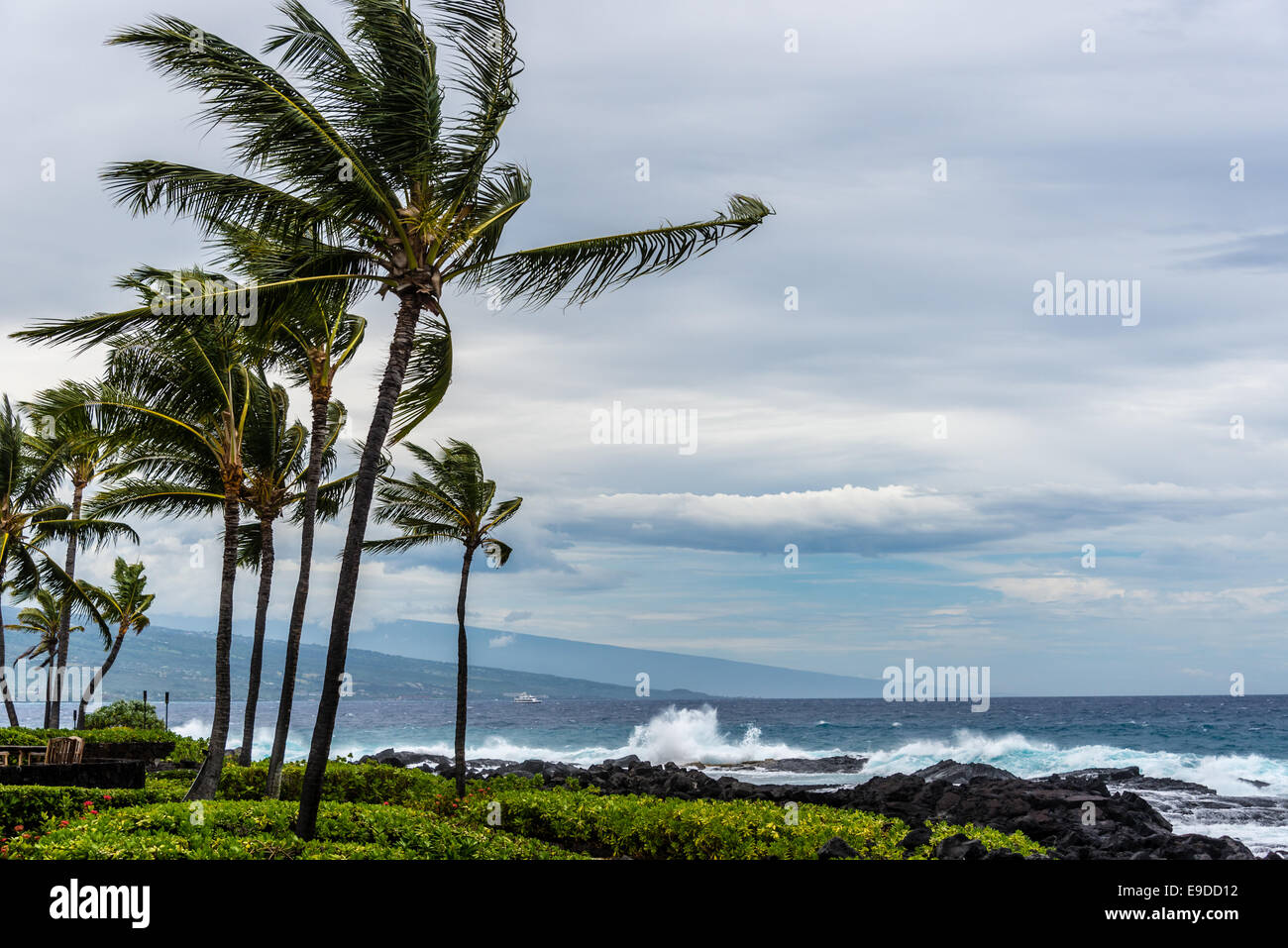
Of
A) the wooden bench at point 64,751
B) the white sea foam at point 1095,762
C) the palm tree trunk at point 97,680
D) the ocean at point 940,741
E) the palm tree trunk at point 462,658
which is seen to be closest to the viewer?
the wooden bench at point 64,751

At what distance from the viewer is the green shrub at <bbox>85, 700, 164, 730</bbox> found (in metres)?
31.5

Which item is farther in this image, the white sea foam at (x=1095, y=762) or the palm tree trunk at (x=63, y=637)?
the white sea foam at (x=1095, y=762)

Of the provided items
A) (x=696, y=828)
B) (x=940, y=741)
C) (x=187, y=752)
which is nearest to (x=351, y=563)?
(x=696, y=828)

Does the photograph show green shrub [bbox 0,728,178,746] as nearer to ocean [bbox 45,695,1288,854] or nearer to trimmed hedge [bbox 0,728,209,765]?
trimmed hedge [bbox 0,728,209,765]

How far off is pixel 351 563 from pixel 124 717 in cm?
2553

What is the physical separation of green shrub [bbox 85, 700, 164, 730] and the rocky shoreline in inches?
507

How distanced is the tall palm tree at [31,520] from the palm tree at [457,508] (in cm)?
688

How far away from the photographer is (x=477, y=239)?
1273 cm

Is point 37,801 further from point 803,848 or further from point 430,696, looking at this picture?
point 430,696

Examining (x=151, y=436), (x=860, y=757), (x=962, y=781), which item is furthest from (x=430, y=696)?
(x=151, y=436)

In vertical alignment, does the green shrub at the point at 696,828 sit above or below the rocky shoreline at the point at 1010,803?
above

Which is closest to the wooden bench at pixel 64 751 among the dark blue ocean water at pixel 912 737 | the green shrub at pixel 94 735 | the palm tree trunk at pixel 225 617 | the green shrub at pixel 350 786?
the green shrub at pixel 350 786

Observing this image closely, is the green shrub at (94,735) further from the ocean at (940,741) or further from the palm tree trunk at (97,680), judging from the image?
the ocean at (940,741)

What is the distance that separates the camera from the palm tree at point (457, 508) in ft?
69.8
